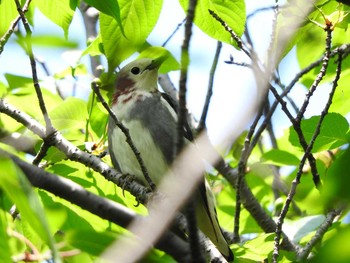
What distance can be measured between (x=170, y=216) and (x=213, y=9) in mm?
1895

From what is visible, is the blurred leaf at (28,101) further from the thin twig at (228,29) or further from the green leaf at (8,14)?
the thin twig at (228,29)

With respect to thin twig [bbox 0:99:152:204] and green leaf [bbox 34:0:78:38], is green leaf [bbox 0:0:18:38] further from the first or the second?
thin twig [bbox 0:99:152:204]

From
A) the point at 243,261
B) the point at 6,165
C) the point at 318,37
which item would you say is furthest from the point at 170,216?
the point at 318,37

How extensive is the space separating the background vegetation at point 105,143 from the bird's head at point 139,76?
661mm

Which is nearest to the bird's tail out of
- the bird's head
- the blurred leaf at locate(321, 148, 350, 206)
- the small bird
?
the small bird

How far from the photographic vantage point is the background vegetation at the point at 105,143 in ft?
4.98

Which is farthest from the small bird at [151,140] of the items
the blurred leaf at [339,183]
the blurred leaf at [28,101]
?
the blurred leaf at [339,183]

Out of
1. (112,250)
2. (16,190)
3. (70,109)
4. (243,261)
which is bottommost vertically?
→ (243,261)

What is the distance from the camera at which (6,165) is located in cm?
135

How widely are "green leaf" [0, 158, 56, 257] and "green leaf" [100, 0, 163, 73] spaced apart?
77.3 inches

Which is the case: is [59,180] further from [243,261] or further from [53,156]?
[53,156]

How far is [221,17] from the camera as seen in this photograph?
330 cm

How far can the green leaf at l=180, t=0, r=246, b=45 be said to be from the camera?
10.7 ft

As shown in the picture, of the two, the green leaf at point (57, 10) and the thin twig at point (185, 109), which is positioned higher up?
the green leaf at point (57, 10)
